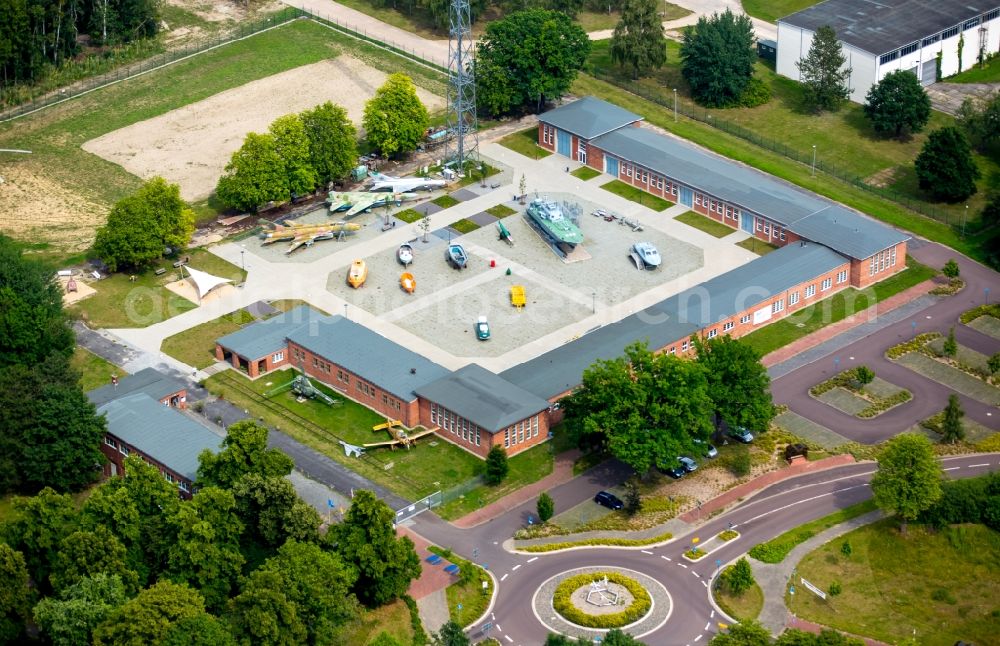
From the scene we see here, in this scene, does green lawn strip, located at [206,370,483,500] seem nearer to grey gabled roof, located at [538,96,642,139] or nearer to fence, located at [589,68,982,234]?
grey gabled roof, located at [538,96,642,139]

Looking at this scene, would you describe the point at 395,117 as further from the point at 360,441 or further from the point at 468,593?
the point at 468,593

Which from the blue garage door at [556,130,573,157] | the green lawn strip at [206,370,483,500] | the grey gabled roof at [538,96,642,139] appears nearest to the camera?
the green lawn strip at [206,370,483,500]

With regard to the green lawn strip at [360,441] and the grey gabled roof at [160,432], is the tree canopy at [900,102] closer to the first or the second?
the green lawn strip at [360,441]

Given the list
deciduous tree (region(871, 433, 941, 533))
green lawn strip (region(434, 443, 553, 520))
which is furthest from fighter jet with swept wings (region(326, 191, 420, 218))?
deciduous tree (region(871, 433, 941, 533))

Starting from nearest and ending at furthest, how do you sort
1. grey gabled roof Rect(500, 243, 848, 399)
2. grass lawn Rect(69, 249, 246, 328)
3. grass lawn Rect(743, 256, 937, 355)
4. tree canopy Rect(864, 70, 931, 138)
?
grey gabled roof Rect(500, 243, 848, 399) < grass lawn Rect(743, 256, 937, 355) < grass lawn Rect(69, 249, 246, 328) < tree canopy Rect(864, 70, 931, 138)

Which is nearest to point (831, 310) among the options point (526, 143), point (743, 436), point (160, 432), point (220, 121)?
point (743, 436)

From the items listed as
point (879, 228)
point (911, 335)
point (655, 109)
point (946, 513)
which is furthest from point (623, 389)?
point (655, 109)

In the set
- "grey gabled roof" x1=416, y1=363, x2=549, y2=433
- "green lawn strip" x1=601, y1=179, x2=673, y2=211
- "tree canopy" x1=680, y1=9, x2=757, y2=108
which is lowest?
"grey gabled roof" x1=416, y1=363, x2=549, y2=433

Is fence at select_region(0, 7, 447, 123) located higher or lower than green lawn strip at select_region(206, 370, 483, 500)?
higher
